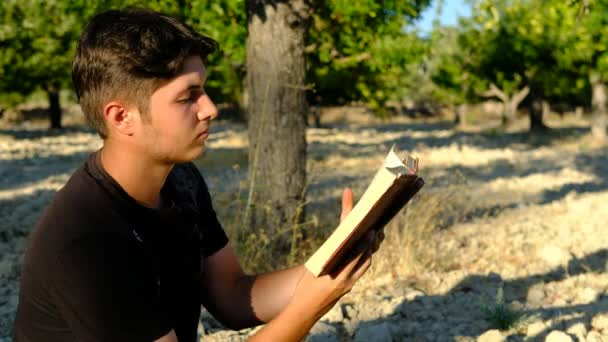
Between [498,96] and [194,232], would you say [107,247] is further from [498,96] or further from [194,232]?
[498,96]

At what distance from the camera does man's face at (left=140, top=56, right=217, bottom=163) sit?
1979 millimetres

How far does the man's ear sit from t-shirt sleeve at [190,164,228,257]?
649 millimetres

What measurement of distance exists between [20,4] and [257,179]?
58.7 ft

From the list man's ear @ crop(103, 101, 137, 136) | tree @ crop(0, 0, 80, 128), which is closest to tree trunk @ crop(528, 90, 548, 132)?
tree @ crop(0, 0, 80, 128)

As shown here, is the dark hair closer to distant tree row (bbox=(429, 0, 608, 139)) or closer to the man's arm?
the man's arm

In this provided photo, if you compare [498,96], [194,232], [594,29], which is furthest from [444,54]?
[194,232]

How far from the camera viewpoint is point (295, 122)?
5.49 metres

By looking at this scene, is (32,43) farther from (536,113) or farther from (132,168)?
(132,168)

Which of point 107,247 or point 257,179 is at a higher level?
point 107,247

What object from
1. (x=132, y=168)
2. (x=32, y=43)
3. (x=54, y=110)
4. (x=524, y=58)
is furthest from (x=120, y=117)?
(x=54, y=110)

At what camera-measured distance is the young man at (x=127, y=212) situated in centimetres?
180

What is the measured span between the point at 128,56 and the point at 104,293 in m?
0.64

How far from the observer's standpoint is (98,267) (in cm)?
179

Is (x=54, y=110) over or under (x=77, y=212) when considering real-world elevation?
under
